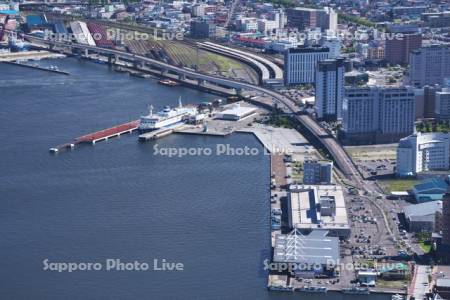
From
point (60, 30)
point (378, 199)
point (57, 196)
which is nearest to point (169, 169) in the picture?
point (57, 196)

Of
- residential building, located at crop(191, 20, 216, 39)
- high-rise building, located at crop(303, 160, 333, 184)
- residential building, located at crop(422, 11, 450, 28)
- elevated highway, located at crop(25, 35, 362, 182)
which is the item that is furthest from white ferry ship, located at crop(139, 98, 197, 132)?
residential building, located at crop(422, 11, 450, 28)

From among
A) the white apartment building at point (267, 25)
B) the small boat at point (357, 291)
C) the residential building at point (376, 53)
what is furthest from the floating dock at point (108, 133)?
the white apartment building at point (267, 25)

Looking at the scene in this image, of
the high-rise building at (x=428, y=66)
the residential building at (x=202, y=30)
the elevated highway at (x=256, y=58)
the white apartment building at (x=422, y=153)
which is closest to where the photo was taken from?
the white apartment building at (x=422, y=153)

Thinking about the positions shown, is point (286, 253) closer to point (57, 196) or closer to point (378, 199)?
point (378, 199)

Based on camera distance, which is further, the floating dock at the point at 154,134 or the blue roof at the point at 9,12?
the blue roof at the point at 9,12

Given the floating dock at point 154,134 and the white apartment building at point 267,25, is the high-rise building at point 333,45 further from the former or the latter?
the floating dock at point 154,134

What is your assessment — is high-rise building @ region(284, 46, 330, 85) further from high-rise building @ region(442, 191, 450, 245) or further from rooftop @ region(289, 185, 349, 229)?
high-rise building @ region(442, 191, 450, 245)

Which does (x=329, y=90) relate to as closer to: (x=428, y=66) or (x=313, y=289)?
(x=428, y=66)
